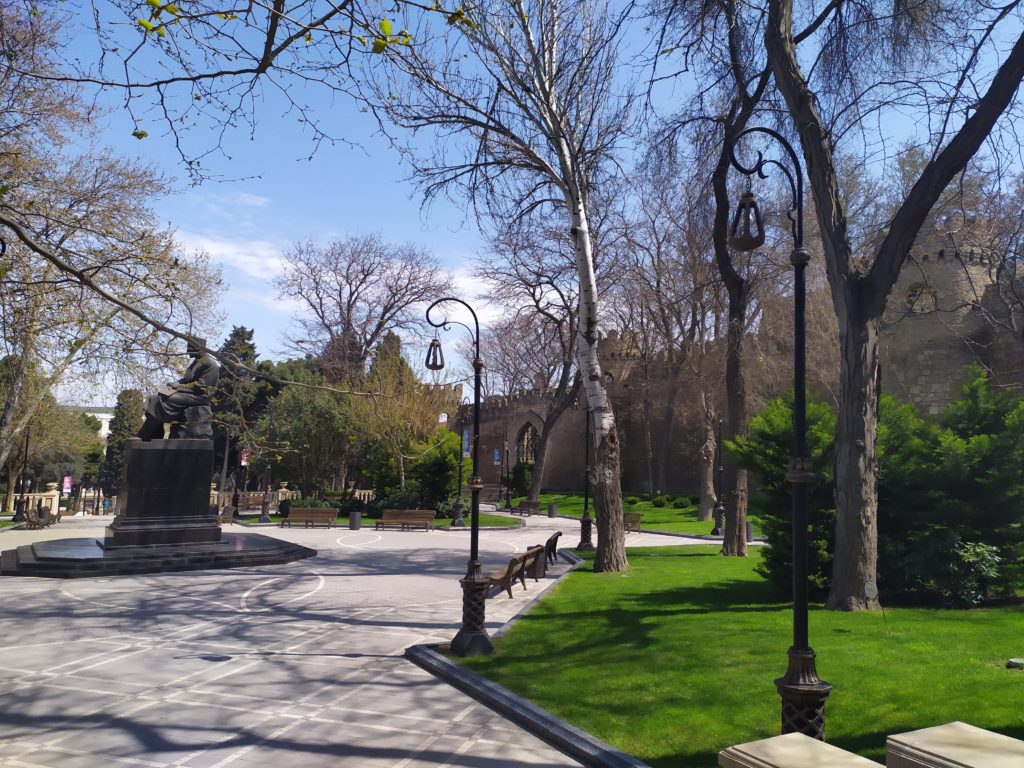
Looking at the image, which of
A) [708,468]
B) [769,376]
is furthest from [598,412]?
[769,376]

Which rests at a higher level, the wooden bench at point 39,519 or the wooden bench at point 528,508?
the wooden bench at point 528,508

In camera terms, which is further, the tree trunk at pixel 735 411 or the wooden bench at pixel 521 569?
the tree trunk at pixel 735 411

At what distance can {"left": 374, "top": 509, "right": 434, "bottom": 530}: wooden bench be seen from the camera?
1046 inches

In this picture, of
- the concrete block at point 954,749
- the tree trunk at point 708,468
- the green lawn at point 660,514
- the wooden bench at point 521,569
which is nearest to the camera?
the concrete block at point 954,749

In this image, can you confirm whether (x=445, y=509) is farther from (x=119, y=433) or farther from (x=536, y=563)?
(x=119, y=433)

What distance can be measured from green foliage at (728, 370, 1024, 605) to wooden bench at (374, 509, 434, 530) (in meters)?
16.4

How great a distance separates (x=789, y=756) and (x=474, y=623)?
17.4 feet

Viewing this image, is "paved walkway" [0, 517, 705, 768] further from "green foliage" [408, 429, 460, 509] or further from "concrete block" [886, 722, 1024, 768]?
"green foliage" [408, 429, 460, 509]

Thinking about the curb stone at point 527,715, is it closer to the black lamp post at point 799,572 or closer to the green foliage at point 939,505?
the black lamp post at point 799,572

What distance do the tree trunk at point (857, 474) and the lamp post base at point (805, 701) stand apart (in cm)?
483

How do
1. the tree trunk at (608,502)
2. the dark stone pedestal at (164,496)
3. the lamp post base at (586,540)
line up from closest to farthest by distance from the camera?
the tree trunk at (608,502), the dark stone pedestal at (164,496), the lamp post base at (586,540)

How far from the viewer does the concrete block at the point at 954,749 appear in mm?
3537

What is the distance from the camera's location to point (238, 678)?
7695 mm

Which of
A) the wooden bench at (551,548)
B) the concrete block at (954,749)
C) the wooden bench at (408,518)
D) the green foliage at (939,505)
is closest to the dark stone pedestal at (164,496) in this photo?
the wooden bench at (551,548)
